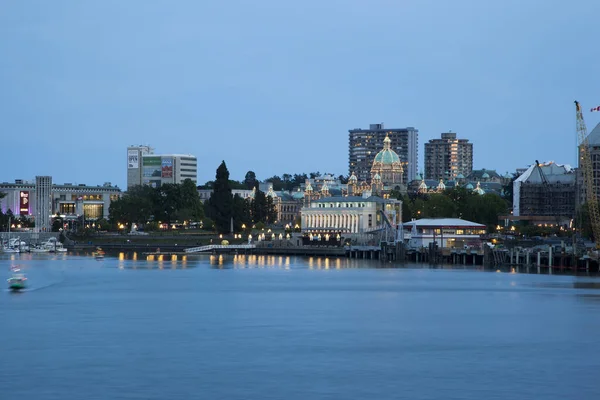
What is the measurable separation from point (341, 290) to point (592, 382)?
4406 centimetres

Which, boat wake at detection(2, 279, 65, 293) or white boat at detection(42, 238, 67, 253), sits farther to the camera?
white boat at detection(42, 238, 67, 253)

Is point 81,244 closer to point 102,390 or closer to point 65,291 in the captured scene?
point 65,291

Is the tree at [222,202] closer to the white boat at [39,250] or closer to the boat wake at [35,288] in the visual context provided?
the white boat at [39,250]

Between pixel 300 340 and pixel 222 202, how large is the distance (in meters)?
125

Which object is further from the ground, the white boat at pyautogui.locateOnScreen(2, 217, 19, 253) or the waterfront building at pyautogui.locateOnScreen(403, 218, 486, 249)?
the waterfront building at pyautogui.locateOnScreen(403, 218, 486, 249)

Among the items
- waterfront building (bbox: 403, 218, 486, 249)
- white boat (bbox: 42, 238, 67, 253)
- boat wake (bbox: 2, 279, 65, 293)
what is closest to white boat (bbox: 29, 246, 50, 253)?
white boat (bbox: 42, 238, 67, 253)

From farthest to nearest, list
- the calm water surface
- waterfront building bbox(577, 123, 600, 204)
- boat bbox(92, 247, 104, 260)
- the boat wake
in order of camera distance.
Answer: waterfront building bbox(577, 123, 600, 204) → boat bbox(92, 247, 104, 260) → the boat wake → the calm water surface

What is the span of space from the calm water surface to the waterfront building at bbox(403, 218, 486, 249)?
71.9 meters

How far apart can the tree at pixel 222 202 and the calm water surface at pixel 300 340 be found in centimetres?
8316

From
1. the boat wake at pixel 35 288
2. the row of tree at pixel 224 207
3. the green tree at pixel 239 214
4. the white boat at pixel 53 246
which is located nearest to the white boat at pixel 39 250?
the white boat at pixel 53 246

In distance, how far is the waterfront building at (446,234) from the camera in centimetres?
16900

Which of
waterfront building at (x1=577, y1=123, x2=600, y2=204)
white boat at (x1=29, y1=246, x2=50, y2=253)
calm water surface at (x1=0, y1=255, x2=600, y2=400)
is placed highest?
waterfront building at (x1=577, y1=123, x2=600, y2=204)

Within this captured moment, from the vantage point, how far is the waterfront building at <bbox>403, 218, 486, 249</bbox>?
169 meters

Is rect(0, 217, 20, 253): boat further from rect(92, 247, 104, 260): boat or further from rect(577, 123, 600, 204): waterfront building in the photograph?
rect(577, 123, 600, 204): waterfront building
